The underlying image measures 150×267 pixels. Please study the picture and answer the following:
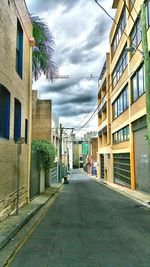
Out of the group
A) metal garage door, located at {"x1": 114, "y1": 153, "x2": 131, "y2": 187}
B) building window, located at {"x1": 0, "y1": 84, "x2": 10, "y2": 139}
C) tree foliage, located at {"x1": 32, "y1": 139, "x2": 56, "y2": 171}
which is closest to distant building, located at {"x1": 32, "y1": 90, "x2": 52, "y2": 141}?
metal garage door, located at {"x1": 114, "y1": 153, "x2": 131, "y2": 187}

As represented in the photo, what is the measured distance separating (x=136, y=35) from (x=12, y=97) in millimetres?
15115

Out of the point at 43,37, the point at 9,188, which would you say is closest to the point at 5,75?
the point at 9,188

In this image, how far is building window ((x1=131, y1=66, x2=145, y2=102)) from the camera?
2120cm

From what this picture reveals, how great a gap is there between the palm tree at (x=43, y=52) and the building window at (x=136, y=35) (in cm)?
647

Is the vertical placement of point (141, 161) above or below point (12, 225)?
above

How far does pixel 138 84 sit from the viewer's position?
2259 centimetres

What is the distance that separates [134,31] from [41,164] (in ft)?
41.0

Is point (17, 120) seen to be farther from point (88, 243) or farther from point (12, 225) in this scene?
point (88, 243)

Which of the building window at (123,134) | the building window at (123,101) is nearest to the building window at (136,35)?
the building window at (123,101)

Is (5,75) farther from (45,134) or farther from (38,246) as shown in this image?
(45,134)

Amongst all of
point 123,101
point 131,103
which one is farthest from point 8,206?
point 123,101

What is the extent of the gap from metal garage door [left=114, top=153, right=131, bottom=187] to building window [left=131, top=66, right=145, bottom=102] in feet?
18.9

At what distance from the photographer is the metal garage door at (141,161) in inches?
813

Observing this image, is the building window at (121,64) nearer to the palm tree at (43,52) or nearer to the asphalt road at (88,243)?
the palm tree at (43,52)
